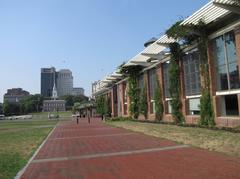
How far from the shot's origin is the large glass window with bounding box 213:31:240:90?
22.3 meters

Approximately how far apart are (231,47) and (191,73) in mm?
6185

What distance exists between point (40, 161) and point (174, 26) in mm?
17629

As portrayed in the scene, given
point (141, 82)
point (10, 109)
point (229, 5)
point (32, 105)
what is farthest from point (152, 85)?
point (32, 105)

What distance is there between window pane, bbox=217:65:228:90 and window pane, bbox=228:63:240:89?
0.55 m

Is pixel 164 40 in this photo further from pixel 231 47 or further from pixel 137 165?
pixel 137 165

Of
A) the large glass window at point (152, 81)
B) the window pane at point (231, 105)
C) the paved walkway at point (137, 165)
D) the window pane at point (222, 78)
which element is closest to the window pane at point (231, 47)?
the window pane at point (222, 78)

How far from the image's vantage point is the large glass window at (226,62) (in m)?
22.3

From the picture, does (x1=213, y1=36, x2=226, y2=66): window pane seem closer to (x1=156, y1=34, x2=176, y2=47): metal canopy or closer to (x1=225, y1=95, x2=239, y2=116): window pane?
(x1=225, y1=95, x2=239, y2=116): window pane

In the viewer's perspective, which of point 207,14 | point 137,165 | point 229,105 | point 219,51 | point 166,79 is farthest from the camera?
point 166,79

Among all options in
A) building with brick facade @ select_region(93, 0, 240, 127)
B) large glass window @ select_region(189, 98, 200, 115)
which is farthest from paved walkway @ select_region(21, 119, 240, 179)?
large glass window @ select_region(189, 98, 200, 115)

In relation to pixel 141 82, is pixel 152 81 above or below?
below

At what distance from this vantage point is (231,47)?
2250 centimetres

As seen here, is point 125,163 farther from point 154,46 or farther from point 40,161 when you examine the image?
point 154,46

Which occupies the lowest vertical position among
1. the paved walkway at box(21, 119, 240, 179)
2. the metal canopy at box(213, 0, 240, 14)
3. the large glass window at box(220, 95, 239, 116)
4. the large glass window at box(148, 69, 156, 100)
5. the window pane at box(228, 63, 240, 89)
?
the paved walkway at box(21, 119, 240, 179)
